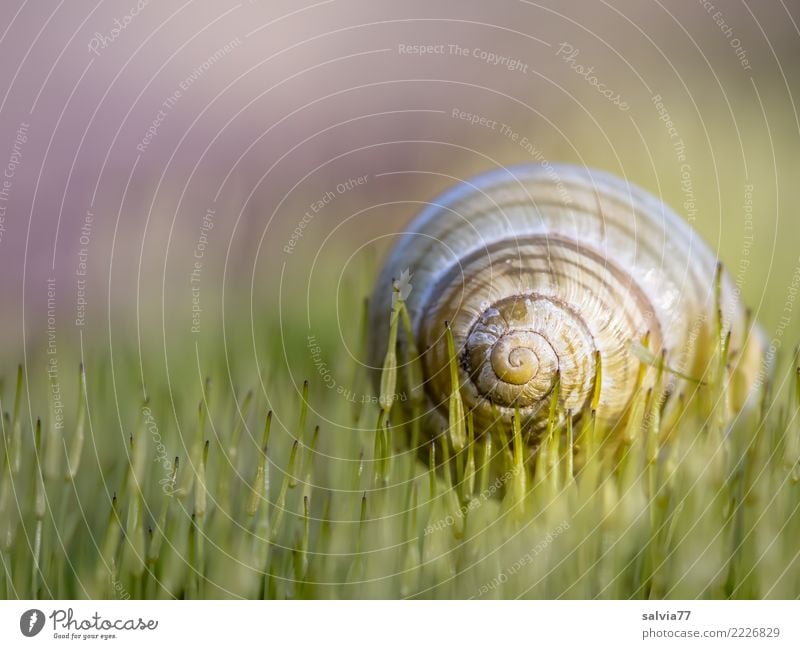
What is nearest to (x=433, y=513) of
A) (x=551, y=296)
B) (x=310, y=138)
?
(x=551, y=296)

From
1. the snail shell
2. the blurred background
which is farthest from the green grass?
the blurred background

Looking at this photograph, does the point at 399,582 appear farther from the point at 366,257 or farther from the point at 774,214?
the point at 774,214

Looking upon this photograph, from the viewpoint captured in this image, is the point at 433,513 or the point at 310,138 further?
the point at 310,138

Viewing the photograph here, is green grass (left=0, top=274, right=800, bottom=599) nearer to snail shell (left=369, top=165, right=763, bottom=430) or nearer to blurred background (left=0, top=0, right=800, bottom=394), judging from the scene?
snail shell (left=369, top=165, right=763, bottom=430)

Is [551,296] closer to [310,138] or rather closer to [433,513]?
[433,513]

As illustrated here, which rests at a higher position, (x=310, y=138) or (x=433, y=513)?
(x=310, y=138)

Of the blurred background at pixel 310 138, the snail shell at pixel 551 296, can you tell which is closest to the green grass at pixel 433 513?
the snail shell at pixel 551 296
